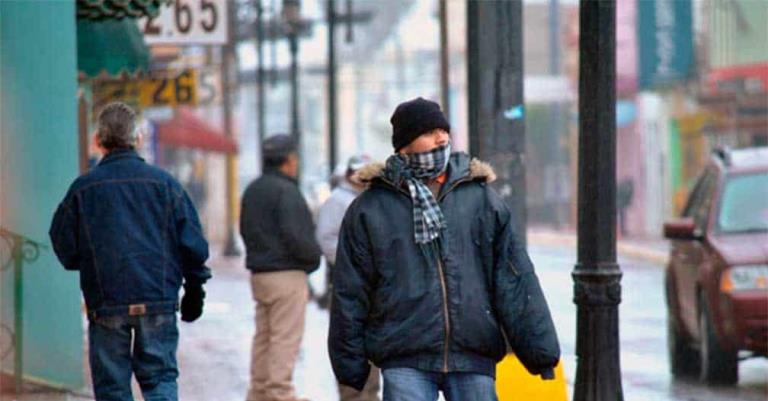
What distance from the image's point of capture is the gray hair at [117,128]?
29.3 feet

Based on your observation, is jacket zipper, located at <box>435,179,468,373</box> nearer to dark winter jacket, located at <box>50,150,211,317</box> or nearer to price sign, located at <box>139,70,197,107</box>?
dark winter jacket, located at <box>50,150,211,317</box>

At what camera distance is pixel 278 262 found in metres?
13.4

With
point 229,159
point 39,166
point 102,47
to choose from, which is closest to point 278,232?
point 39,166

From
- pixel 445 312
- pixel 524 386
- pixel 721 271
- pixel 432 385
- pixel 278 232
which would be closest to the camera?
pixel 445 312

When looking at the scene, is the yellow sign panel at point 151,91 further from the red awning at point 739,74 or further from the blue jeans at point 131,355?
the blue jeans at point 131,355

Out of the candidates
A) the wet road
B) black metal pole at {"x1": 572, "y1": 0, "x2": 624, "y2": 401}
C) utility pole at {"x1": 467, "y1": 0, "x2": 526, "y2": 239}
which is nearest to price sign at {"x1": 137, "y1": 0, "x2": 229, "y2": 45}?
the wet road

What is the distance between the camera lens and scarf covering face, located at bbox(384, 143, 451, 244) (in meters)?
7.24

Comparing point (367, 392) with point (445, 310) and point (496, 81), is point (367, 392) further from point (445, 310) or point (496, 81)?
point (445, 310)

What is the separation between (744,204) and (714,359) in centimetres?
142

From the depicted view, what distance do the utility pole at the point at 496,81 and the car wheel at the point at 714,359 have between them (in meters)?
3.14

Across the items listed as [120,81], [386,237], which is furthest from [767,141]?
[386,237]

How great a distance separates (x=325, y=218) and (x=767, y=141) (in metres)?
35.3

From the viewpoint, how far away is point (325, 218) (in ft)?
43.2

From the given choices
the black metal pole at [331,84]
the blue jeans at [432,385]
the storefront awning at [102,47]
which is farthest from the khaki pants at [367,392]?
the black metal pole at [331,84]
